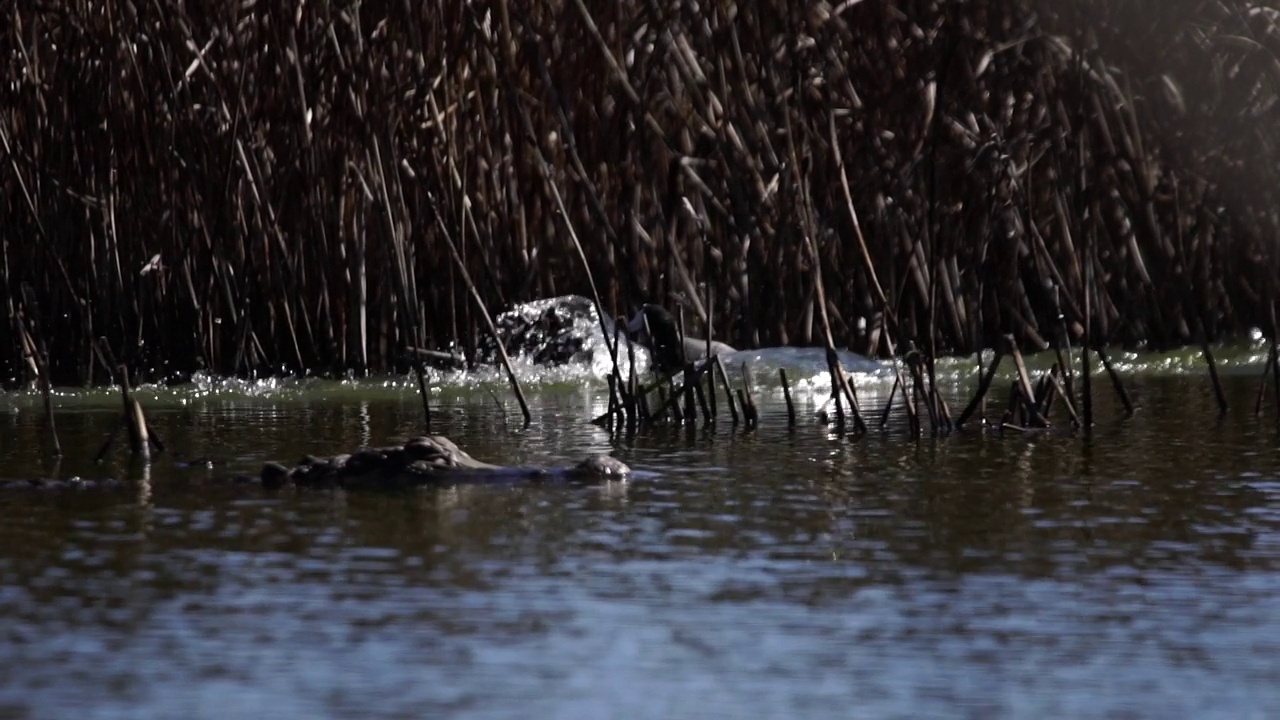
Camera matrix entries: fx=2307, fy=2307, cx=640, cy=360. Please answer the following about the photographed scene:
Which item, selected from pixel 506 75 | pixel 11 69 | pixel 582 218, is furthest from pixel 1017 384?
pixel 11 69

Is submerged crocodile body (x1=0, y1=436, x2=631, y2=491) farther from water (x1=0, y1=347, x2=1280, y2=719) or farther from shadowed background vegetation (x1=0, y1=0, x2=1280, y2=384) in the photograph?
shadowed background vegetation (x1=0, y1=0, x2=1280, y2=384)

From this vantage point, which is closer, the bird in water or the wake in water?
the bird in water

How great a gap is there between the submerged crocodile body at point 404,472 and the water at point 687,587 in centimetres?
18

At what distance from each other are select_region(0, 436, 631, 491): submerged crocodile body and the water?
0.18 m

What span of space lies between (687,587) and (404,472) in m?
2.28

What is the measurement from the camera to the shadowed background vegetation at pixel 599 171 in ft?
37.3

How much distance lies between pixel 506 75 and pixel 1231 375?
4.37 metres

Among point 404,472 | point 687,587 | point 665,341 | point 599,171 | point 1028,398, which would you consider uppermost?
point 599,171

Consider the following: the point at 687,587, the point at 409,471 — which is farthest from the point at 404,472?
the point at 687,587

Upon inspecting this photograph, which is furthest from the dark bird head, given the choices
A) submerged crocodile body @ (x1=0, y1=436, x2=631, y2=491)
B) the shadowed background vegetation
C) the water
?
submerged crocodile body @ (x1=0, y1=436, x2=631, y2=491)

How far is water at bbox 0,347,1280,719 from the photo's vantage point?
3.95 meters

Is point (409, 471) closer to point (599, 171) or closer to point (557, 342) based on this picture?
point (599, 171)

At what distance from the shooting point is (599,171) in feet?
41.8

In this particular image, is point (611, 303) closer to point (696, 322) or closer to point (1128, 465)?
point (696, 322)
